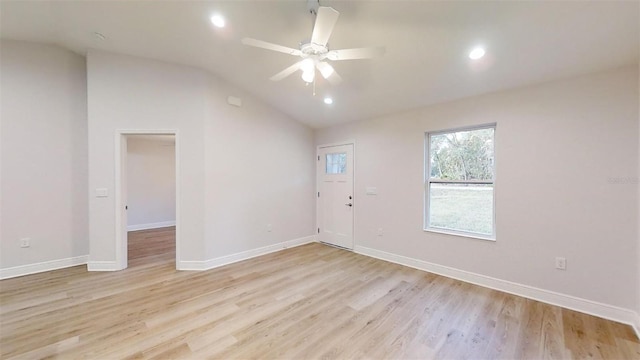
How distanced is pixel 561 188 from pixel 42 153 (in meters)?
6.63

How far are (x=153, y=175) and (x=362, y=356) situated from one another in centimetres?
710

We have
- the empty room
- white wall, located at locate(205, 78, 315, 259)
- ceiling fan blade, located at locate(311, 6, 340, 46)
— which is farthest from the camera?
white wall, located at locate(205, 78, 315, 259)

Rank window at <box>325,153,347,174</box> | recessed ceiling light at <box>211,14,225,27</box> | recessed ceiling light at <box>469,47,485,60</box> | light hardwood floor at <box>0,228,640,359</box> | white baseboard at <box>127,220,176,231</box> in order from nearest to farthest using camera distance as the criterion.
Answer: light hardwood floor at <box>0,228,640,359</box>
recessed ceiling light at <box>469,47,485,60</box>
recessed ceiling light at <box>211,14,225,27</box>
window at <box>325,153,347,174</box>
white baseboard at <box>127,220,176,231</box>

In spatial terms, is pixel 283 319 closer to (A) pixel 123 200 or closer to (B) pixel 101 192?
(A) pixel 123 200

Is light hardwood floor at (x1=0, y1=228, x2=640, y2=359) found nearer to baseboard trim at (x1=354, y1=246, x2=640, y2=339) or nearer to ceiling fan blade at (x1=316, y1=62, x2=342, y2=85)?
baseboard trim at (x1=354, y1=246, x2=640, y2=339)

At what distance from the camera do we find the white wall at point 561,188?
2.34m

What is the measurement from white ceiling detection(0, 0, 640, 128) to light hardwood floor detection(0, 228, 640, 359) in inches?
98.5

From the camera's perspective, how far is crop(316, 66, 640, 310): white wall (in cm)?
234

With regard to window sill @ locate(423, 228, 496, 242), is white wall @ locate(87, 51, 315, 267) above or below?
above

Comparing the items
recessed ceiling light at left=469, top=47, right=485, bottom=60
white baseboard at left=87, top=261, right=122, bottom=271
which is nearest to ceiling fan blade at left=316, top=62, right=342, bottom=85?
recessed ceiling light at left=469, top=47, right=485, bottom=60

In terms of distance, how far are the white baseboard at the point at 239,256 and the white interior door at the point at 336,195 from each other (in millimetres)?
561

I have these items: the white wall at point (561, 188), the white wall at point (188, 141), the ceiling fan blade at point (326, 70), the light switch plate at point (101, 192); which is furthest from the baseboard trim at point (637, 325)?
the light switch plate at point (101, 192)

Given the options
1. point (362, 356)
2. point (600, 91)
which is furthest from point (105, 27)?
point (600, 91)

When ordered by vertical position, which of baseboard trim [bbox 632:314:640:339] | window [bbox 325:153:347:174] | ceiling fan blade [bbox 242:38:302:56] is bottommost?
baseboard trim [bbox 632:314:640:339]
